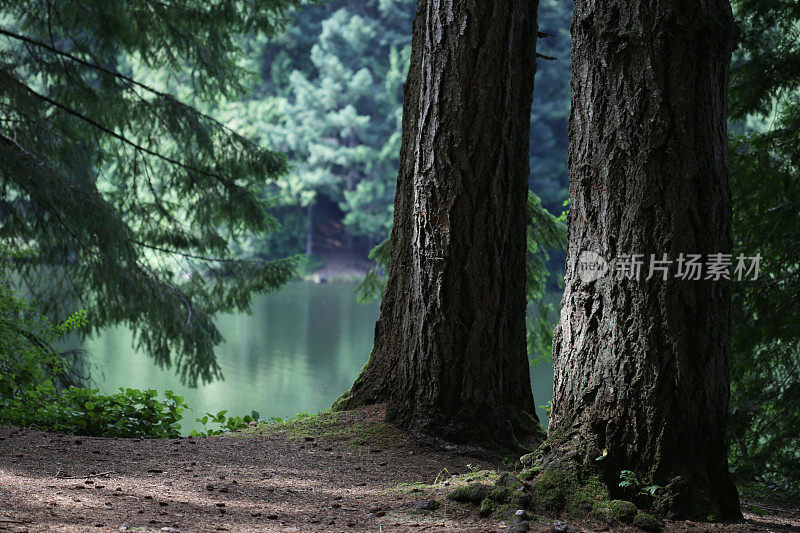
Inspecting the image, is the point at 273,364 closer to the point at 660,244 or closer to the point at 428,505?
the point at 428,505

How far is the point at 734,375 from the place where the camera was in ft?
17.9

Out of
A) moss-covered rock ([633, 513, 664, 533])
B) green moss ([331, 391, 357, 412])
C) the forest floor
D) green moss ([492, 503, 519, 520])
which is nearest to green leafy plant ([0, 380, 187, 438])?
the forest floor

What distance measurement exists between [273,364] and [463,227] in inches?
480

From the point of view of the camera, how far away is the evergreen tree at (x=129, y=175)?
6.77m

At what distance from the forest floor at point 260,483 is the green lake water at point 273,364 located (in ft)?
14.6

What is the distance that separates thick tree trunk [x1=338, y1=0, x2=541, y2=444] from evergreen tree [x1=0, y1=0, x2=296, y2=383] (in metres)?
3.71

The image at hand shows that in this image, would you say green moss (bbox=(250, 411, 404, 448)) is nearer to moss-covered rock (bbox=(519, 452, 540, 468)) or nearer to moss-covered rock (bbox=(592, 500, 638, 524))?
moss-covered rock (bbox=(519, 452, 540, 468))

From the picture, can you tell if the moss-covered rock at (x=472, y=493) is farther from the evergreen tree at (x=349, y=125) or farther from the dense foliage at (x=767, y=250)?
the evergreen tree at (x=349, y=125)

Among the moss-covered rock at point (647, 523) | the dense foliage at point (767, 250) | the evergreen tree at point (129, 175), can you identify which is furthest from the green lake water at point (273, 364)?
the moss-covered rock at point (647, 523)

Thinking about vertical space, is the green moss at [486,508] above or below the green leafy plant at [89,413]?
above

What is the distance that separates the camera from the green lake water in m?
12.6

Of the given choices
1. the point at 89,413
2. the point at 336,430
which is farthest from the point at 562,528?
the point at 89,413

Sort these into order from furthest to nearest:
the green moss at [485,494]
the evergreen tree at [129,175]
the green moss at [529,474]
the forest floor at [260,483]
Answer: the evergreen tree at [129,175] → the green moss at [529,474] → the green moss at [485,494] → the forest floor at [260,483]

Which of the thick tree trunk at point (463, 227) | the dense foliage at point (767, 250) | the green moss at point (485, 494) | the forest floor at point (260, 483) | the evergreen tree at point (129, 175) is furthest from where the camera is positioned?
the evergreen tree at point (129, 175)
